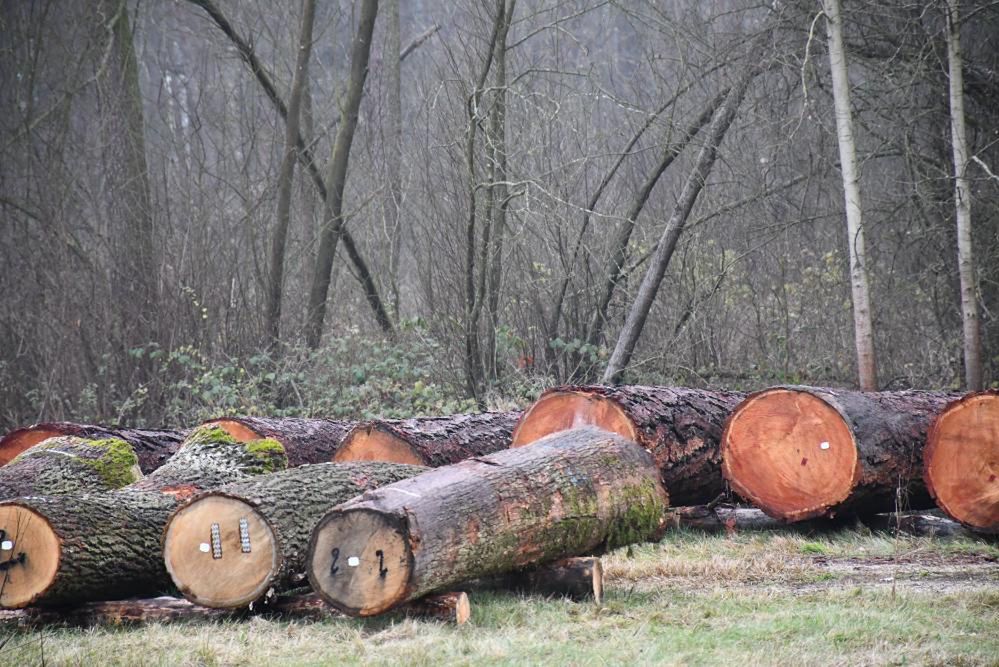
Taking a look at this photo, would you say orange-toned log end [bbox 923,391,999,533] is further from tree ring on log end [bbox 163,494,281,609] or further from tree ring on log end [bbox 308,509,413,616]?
tree ring on log end [bbox 163,494,281,609]

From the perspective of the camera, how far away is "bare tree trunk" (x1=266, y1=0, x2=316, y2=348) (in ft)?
47.8

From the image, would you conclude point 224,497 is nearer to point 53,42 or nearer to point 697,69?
point 697,69

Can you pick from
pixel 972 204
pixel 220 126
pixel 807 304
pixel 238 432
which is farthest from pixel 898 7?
pixel 220 126

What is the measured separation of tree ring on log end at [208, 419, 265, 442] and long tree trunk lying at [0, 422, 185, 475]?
50 cm

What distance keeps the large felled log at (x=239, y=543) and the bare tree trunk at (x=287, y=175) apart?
8.94 metres

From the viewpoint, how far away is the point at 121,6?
1495cm

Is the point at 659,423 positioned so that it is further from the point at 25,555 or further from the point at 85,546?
the point at 25,555

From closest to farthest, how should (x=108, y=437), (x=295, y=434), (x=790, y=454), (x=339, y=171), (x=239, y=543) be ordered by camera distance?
(x=239, y=543) < (x=790, y=454) < (x=108, y=437) < (x=295, y=434) < (x=339, y=171)

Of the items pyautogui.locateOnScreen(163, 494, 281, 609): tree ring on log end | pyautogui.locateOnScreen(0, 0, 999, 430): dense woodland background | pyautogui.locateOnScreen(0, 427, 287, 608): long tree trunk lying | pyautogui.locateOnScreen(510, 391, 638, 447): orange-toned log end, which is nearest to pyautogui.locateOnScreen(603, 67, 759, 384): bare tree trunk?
pyautogui.locateOnScreen(0, 0, 999, 430): dense woodland background

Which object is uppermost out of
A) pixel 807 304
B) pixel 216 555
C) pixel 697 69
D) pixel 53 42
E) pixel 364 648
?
pixel 53 42

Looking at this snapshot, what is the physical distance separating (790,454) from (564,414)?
1.54 meters

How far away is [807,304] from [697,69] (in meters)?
3.23

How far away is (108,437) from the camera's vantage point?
829cm

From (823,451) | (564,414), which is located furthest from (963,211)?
(564,414)
